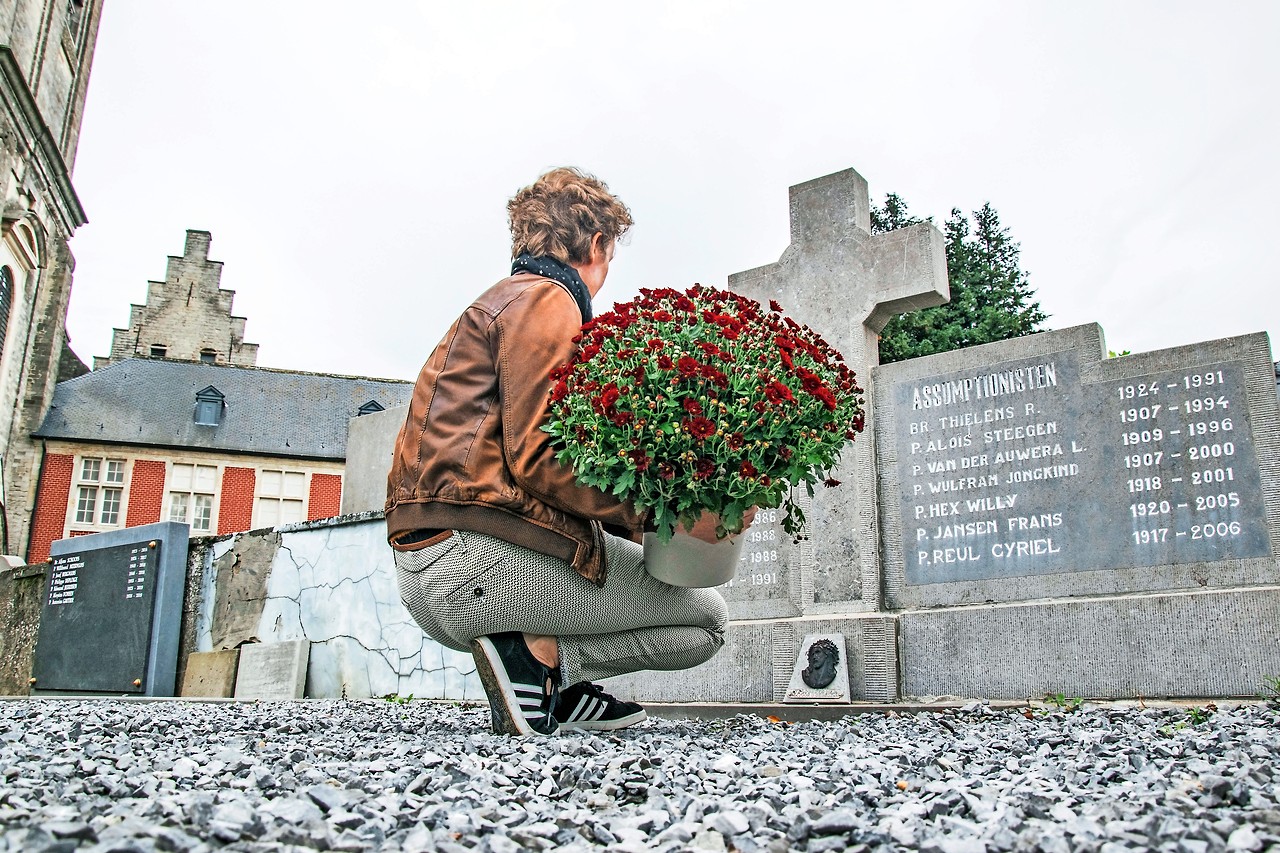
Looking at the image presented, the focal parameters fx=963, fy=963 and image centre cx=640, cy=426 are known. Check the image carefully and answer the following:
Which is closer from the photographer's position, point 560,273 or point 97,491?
point 560,273

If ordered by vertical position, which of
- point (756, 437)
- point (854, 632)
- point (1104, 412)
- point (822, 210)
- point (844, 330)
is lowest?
point (854, 632)

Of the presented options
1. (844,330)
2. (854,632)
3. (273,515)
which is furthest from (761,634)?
(273,515)

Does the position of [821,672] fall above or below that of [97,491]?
below

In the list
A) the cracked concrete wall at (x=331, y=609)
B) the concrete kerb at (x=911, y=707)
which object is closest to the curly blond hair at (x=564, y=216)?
the concrete kerb at (x=911, y=707)

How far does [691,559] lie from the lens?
2600mm

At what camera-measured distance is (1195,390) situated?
14.2 feet

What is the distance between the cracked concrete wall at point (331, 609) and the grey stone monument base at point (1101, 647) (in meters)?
3.07

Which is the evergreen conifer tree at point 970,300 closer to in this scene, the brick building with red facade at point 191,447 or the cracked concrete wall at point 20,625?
the cracked concrete wall at point 20,625

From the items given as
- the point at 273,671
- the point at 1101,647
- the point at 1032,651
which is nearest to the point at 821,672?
the point at 1032,651

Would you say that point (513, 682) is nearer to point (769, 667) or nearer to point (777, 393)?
point (777, 393)

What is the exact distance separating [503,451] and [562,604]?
0.44 m

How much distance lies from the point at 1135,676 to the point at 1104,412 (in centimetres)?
123

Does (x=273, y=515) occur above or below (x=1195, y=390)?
above

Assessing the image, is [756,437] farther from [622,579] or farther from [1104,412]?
[1104,412]
